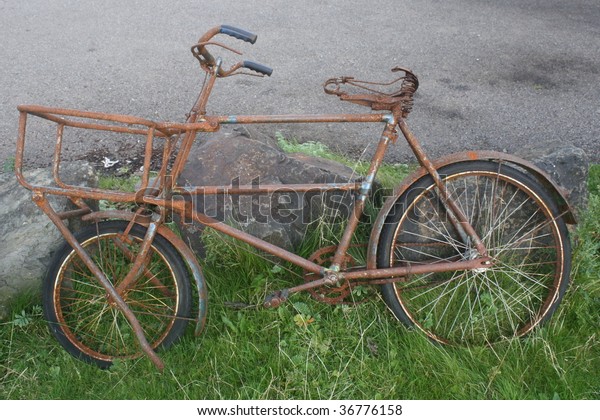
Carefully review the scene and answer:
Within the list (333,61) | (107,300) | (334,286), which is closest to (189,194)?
(107,300)

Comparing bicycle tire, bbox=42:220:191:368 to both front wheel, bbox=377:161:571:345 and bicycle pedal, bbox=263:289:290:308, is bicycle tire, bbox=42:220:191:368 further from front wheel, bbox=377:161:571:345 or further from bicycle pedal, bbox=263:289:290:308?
front wheel, bbox=377:161:571:345

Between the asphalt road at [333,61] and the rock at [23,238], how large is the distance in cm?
147

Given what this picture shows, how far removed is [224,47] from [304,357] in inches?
61.7

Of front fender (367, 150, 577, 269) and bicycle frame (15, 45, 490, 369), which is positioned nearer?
bicycle frame (15, 45, 490, 369)

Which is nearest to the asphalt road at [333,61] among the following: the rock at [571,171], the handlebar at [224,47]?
the rock at [571,171]

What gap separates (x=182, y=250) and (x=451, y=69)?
4439 millimetres

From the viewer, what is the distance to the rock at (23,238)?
3.17 meters

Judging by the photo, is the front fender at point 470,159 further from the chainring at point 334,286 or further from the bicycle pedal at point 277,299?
the bicycle pedal at point 277,299

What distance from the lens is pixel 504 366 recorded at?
2.87 metres

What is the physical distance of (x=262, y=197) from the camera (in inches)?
131

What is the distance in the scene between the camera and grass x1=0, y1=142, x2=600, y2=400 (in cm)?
279

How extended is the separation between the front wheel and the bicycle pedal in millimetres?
526

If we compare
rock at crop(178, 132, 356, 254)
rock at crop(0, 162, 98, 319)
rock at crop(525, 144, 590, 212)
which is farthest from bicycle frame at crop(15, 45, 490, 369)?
rock at crop(525, 144, 590, 212)
